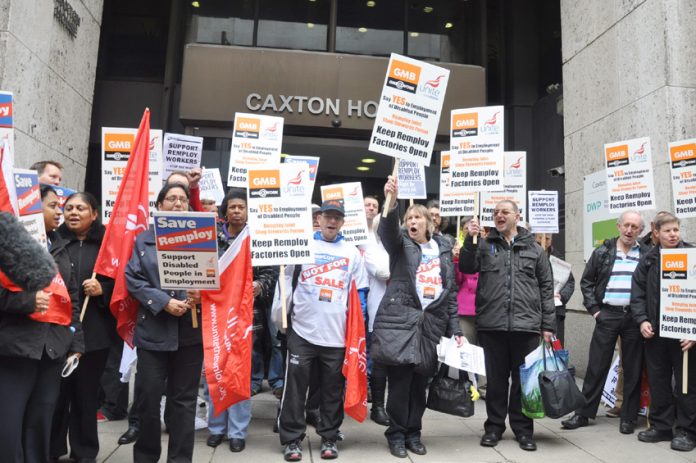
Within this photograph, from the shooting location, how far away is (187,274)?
3.93m

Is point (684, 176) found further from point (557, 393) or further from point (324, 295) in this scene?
point (324, 295)

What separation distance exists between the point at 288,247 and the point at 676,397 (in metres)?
4.03

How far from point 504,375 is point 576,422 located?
1.28m

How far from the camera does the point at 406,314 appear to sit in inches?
191

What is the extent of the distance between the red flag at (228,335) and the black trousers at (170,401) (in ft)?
0.51

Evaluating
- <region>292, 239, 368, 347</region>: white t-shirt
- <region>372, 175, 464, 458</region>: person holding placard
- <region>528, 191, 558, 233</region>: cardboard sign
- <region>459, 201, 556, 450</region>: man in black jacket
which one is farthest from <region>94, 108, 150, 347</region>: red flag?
<region>528, 191, 558, 233</region>: cardboard sign

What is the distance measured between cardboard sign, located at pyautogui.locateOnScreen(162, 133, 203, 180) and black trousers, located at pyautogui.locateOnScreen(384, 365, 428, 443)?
13.1 ft

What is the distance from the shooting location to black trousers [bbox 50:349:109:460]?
4.23 meters

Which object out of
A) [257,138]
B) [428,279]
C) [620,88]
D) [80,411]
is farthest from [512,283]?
[620,88]

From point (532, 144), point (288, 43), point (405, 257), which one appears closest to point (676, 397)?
point (405, 257)

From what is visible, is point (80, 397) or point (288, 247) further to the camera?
point (288, 247)

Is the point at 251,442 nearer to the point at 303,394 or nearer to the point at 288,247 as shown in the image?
the point at 303,394

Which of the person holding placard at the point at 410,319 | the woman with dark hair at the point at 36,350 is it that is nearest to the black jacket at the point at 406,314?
the person holding placard at the point at 410,319

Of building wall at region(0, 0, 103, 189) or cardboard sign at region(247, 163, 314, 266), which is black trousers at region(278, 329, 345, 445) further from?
building wall at region(0, 0, 103, 189)
